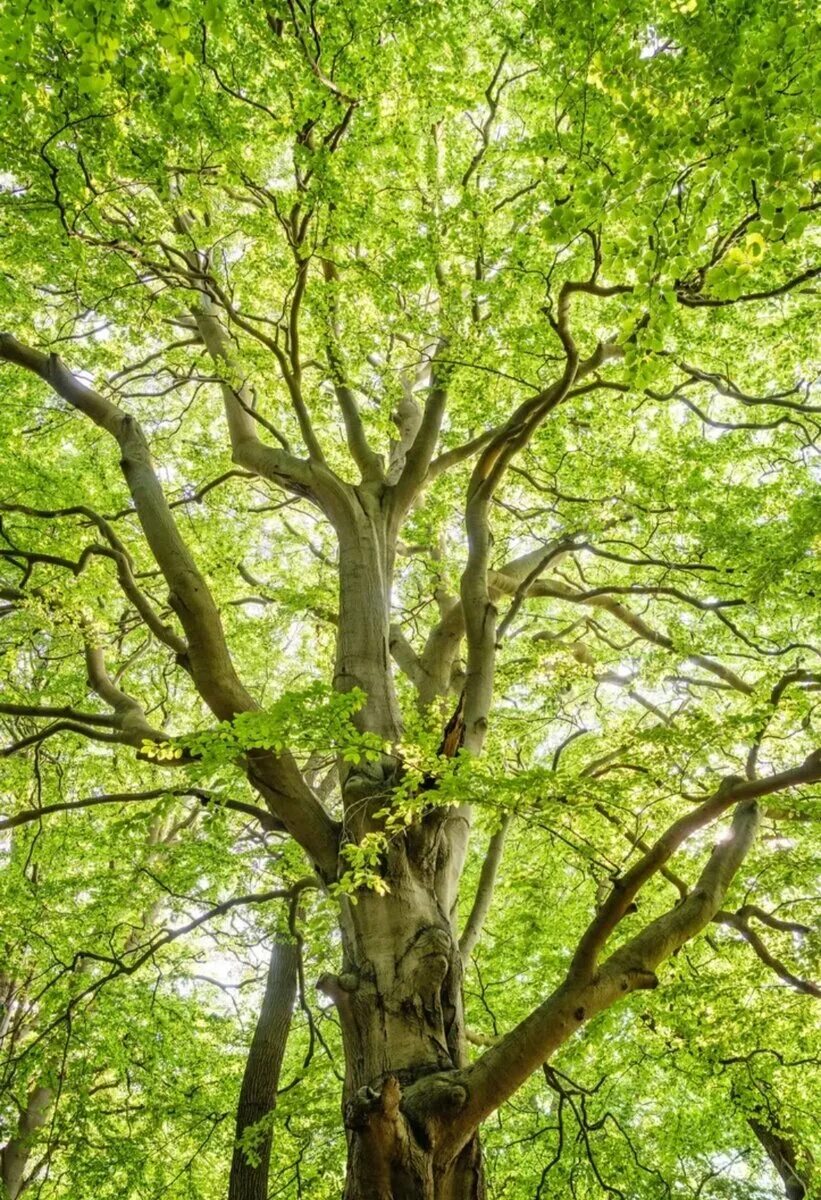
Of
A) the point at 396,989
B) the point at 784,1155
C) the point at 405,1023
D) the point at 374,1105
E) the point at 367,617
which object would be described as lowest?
the point at 374,1105

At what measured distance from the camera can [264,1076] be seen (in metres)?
6.61

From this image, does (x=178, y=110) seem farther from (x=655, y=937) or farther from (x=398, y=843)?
(x=655, y=937)

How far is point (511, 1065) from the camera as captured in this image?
10.0ft

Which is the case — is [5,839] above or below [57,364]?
below

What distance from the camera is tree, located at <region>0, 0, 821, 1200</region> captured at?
3305 millimetres

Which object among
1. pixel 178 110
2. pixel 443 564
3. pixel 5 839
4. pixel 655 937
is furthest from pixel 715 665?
pixel 5 839

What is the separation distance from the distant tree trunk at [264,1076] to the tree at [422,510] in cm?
4

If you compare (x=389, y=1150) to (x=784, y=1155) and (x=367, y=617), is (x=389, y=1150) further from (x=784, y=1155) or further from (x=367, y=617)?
(x=784, y=1155)

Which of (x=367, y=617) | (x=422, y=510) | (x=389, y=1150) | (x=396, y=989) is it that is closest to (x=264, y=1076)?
(x=396, y=989)

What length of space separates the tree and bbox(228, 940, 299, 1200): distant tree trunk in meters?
0.04

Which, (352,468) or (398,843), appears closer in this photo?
(398,843)

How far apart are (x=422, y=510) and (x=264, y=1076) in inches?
216

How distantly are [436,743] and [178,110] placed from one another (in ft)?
10.5

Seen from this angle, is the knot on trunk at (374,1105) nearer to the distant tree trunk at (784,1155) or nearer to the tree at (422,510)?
the tree at (422,510)
